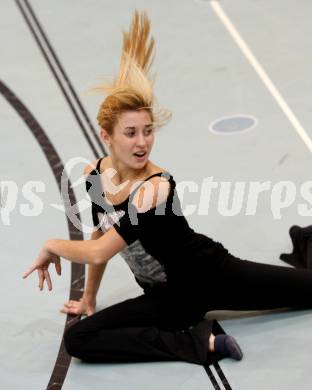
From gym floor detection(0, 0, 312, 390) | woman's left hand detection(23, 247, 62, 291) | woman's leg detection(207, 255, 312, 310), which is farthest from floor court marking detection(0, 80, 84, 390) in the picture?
woman's leg detection(207, 255, 312, 310)

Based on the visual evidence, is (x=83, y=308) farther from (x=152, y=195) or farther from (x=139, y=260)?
(x=152, y=195)

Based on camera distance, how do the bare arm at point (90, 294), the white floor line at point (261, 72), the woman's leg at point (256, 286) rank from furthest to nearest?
the white floor line at point (261, 72) → the bare arm at point (90, 294) → the woman's leg at point (256, 286)

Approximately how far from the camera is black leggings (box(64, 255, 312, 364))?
11.5 feet

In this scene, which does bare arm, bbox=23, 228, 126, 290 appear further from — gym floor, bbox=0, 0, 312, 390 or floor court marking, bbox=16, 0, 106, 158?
floor court marking, bbox=16, 0, 106, 158

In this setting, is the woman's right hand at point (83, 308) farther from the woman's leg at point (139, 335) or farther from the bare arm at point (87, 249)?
the bare arm at point (87, 249)

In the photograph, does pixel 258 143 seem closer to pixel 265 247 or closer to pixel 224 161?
pixel 224 161

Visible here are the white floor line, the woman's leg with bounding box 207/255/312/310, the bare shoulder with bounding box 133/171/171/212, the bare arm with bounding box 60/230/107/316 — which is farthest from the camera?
the white floor line

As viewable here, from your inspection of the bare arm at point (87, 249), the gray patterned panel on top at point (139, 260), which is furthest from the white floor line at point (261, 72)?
the bare arm at point (87, 249)

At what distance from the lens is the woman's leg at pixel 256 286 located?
3604 millimetres

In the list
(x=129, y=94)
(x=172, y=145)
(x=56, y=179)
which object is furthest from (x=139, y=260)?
(x=172, y=145)

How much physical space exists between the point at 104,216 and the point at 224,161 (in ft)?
4.40

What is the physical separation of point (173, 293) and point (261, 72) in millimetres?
2413

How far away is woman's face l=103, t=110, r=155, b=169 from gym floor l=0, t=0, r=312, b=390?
0.74 meters

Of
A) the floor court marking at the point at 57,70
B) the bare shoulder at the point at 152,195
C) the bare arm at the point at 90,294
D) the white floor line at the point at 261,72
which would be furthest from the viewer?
the floor court marking at the point at 57,70
